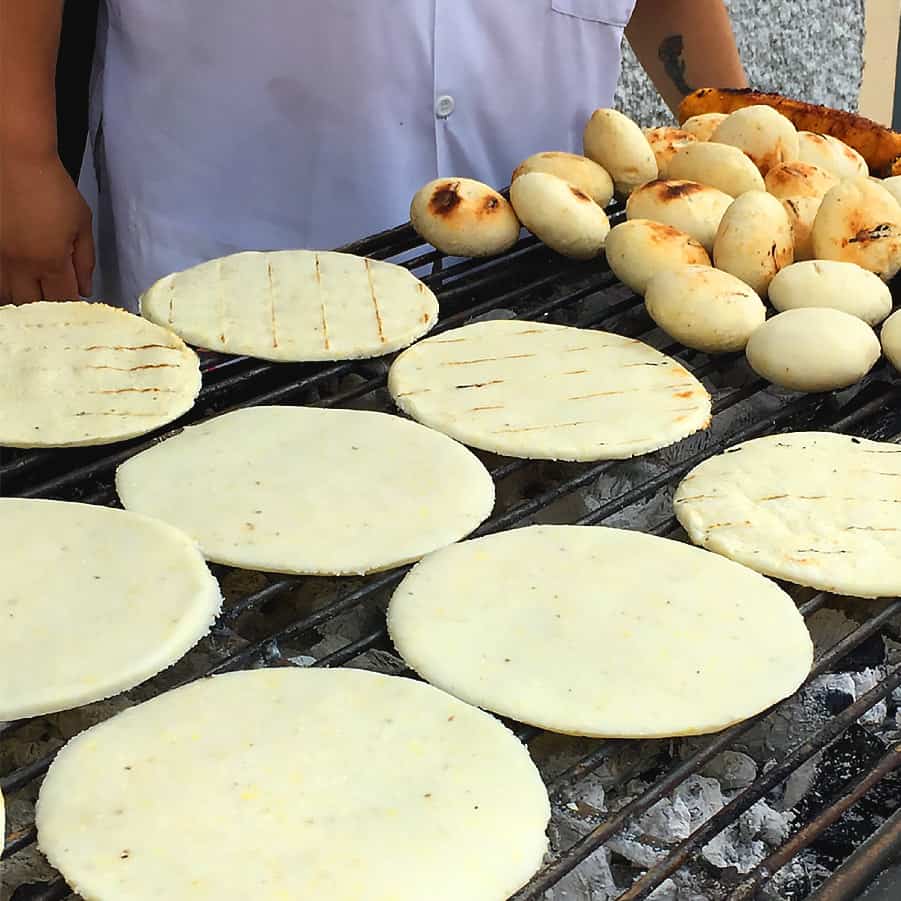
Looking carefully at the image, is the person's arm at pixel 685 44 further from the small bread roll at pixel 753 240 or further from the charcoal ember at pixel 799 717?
the charcoal ember at pixel 799 717

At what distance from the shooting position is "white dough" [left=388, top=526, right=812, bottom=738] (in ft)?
3.94

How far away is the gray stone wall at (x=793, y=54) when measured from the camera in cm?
454

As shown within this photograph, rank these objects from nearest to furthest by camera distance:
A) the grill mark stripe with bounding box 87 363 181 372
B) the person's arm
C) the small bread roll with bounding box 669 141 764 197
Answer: the grill mark stripe with bounding box 87 363 181 372
the small bread roll with bounding box 669 141 764 197
the person's arm

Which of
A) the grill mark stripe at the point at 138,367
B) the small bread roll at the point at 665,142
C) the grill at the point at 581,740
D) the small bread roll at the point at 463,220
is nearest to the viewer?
the grill at the point at 581,740

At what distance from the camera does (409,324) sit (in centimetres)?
189

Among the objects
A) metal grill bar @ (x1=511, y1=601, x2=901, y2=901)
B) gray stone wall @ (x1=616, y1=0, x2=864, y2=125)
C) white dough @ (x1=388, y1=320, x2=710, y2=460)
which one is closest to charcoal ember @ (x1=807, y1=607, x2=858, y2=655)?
metal grill bar @ (x1=511, y1=601, x2=901, y2=901)

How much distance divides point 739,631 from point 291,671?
503 millimetres

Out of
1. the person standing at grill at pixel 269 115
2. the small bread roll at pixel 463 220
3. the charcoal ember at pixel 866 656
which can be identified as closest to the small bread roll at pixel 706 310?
the small bread roll at pixel 463 220

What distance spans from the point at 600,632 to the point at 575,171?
1205mm

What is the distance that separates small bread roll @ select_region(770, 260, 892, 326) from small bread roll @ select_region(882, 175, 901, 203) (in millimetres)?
345

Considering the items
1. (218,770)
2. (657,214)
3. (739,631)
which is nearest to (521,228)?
(657,214)

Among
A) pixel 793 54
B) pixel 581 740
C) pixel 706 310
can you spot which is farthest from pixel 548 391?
pixel 793 54

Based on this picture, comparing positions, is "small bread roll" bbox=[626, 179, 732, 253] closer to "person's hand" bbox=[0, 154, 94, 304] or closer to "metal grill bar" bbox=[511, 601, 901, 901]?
"metal grill bar" bbox=[511, 601, 901, 901]

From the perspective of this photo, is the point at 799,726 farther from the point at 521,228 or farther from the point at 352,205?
the point at 352,205
